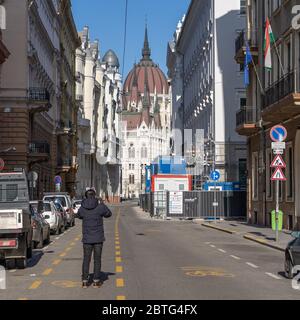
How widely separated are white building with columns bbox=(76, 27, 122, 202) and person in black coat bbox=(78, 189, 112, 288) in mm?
81551

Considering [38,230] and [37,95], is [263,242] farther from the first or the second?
[37,95]

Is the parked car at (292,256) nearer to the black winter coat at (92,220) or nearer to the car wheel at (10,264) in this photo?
the black winter coat at (92,220)

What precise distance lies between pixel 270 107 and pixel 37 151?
23.9 meters

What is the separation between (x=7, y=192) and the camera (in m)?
19.3

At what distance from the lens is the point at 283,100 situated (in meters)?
27.8

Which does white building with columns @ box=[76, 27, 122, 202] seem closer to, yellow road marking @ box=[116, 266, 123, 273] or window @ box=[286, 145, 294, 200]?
window @ box=[286, 145, 294, 200]

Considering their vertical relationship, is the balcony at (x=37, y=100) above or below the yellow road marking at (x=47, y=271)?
above

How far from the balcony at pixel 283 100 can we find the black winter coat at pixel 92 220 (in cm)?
1457

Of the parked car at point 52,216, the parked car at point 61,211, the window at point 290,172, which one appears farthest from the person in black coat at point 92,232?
the parked car at point 61,211

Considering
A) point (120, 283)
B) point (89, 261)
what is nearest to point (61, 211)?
point (120, 283)

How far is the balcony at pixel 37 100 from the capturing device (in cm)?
4916

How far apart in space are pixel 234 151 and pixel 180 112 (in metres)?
36.3

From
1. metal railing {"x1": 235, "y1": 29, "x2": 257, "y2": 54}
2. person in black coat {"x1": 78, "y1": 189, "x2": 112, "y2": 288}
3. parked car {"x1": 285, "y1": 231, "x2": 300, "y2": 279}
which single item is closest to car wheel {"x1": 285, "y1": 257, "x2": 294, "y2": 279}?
parked car {"x1": 285, "y1": 231, "x2": 300, "y2": 279}

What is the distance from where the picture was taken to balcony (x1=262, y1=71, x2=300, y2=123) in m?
27.1
